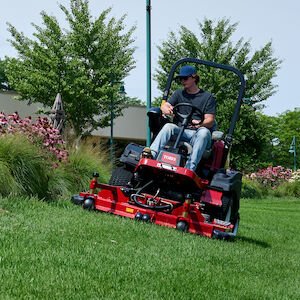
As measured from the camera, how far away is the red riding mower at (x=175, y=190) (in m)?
6.28

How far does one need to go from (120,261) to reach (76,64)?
690 inches

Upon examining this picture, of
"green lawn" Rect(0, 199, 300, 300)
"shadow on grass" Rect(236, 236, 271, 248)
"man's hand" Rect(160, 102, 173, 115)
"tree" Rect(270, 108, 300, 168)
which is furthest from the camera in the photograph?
"tree" Rect(270, 108, 300, 168)

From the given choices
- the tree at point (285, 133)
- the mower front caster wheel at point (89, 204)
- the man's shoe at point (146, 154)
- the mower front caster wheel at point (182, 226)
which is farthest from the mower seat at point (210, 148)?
the tree at point (285, 133)

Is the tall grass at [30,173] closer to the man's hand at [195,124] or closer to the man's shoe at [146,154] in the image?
the man's shoe at [146,154]

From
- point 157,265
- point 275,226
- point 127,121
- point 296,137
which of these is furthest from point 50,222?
point 296,137

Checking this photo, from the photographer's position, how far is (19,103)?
1072 inches

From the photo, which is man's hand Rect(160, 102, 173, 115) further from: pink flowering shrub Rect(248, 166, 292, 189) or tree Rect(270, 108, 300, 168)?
tree Rect(270, 108, 300, 168)

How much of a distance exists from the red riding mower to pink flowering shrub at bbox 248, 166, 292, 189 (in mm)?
18126

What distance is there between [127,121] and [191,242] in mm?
26223

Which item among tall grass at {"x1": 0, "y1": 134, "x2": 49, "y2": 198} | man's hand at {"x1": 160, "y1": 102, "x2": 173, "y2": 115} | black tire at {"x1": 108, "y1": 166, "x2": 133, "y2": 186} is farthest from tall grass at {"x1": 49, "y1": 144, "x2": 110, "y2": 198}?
man's hand at {"x1": 160, "y1": 102, "x2": 173, "y2": 115}

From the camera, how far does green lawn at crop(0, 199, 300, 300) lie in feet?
11.1

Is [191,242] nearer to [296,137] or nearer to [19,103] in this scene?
[19,103]

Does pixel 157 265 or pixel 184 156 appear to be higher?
pixel 184 156

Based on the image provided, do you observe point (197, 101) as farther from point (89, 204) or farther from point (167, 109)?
point (89, 204)
